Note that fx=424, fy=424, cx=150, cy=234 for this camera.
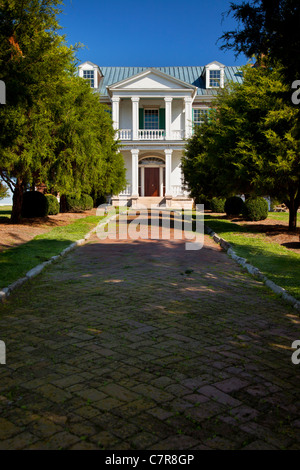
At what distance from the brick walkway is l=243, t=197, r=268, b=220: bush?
13141 millimetres

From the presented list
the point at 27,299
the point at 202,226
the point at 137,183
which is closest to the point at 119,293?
the point at 27,299

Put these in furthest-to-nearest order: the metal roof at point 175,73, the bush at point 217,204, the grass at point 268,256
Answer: the metal roof at point 175,73
the bush at point 217,204
the grass at point 268,256

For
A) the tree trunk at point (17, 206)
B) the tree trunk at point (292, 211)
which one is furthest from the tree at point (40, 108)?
the tree trunk at point (292, 211)

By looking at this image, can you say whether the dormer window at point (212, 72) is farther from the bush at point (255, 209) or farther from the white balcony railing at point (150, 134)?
the bush at point (255, 209)

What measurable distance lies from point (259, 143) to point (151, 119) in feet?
92.1

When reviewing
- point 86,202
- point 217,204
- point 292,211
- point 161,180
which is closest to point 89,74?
point 161,180

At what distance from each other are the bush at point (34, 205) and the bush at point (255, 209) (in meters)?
9.50

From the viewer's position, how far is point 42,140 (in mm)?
15305

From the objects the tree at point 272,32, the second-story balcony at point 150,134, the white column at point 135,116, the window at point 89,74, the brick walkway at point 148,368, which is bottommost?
the brick walkway at point 148,368

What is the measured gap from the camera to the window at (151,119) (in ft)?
135

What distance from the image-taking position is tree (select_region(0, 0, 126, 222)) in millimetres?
11320

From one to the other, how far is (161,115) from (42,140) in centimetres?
2735

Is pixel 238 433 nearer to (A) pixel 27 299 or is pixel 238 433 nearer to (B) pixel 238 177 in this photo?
(A) pixel 27 299

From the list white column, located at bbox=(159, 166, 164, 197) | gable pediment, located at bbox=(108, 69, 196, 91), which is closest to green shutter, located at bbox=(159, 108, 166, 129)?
gable pediment, located at bbox=(108, 69, 196, 91)
